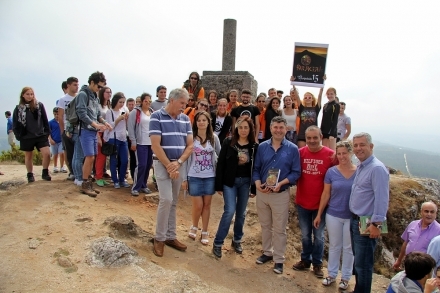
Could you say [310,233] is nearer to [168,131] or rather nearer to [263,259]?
[263,259]

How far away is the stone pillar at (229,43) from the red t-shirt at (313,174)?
11.4 m

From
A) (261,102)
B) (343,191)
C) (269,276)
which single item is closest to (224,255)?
(269,276)

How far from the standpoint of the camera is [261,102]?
848 cm

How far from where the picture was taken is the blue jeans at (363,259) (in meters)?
4.22

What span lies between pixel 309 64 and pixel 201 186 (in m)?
4.64

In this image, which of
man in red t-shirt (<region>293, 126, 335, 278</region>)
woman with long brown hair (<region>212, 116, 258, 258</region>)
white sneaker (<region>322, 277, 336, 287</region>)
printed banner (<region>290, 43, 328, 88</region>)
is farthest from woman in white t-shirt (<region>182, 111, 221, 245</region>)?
printed banner (<region>290, 43, 328, 88</region>)

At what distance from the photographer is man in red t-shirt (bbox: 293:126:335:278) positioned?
4.95 metres

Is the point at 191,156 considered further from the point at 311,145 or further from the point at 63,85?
the point at 63,85

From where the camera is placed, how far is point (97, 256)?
4234mm

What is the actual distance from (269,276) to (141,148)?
384cm

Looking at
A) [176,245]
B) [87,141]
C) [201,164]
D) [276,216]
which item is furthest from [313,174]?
[87,141]

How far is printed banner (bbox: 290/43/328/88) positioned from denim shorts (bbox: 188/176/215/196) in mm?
4150

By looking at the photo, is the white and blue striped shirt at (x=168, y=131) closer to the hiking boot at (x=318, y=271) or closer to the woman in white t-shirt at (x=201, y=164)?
the woman in white t-shirt at (x=201, y=164)

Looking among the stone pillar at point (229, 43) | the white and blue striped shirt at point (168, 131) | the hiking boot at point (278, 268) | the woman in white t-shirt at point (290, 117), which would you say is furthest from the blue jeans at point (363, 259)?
the stone pillar at point (229, 43)
